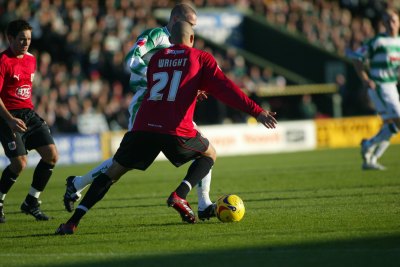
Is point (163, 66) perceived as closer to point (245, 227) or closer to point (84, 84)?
point (245, 227)

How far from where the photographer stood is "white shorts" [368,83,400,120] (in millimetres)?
16594

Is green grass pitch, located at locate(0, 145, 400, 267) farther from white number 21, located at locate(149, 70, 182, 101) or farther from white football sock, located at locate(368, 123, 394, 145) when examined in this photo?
white number 21, located at locate(149, 70, 182, 101)

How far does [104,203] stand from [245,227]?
13.8ft

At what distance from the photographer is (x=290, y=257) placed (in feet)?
24.0

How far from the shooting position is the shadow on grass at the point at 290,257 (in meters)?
7.07

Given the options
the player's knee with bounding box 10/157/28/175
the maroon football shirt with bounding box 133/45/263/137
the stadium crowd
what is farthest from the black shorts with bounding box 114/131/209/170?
the stadium crowd

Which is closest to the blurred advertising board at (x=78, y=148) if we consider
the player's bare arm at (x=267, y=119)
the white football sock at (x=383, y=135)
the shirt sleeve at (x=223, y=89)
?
the white football sock at (x=383, y=135)

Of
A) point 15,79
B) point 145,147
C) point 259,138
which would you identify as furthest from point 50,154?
point 259,138

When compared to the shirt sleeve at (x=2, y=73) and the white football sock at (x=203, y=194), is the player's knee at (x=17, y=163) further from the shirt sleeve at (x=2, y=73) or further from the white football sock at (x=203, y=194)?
the white football sock at (x=203, y=194)

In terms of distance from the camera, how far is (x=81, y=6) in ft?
107

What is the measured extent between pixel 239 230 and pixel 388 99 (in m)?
8.36

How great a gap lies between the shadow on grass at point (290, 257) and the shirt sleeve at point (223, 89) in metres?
1.62

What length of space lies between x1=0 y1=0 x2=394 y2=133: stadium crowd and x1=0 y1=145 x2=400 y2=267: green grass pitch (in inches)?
493

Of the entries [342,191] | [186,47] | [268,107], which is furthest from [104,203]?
[268,107]
